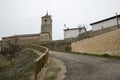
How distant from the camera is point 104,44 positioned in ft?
72.7

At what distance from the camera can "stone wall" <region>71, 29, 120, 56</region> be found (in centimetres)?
2018

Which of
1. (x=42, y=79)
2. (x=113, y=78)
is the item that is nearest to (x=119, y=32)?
(x=113, y=78)

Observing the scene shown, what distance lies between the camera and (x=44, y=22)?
70.0 meters

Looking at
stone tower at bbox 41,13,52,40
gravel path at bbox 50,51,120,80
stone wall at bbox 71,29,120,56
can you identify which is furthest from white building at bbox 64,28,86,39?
gravel path at bbox 50,51,120,80

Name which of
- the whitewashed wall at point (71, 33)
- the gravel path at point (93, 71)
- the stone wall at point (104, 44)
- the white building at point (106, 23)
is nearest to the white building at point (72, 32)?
the whitewashed wall at point (71, 33)

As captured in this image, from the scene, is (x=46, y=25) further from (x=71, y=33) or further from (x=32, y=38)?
(x=71, y=33)

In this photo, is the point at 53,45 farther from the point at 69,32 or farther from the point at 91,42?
the point at 91,42

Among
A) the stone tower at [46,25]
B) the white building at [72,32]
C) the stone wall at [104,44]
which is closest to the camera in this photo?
the stone wall at [104,44]

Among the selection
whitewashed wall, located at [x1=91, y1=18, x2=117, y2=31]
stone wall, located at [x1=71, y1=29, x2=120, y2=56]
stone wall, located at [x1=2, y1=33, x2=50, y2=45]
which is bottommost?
stone wall, located at [x1=71, y1=29, x2=120, y2=56]

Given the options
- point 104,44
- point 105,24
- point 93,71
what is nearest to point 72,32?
point 105,24

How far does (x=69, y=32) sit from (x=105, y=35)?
106ft

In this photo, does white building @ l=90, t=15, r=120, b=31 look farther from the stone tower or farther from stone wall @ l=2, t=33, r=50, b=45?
the stone tower

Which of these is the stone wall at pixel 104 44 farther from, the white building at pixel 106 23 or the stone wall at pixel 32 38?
the stone wall at pixel 32 38

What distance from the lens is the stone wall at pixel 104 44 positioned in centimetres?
2018
